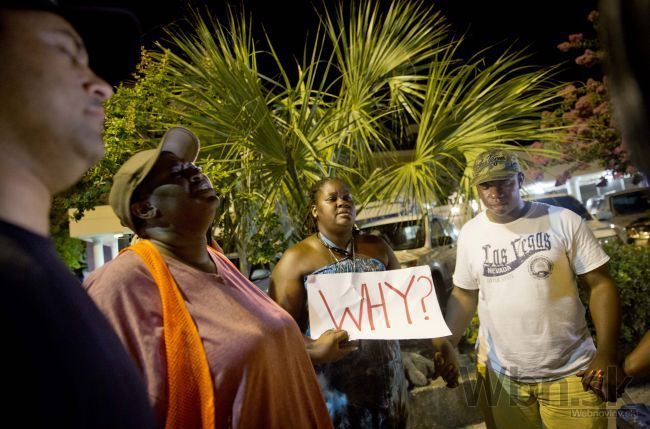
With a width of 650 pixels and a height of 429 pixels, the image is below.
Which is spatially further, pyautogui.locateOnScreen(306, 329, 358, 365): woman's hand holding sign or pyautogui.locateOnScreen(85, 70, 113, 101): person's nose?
pyautogui.locateOnScreen(306, 329, 358, 365): woman's hand holding sign

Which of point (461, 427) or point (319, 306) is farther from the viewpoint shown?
point (461, 427)

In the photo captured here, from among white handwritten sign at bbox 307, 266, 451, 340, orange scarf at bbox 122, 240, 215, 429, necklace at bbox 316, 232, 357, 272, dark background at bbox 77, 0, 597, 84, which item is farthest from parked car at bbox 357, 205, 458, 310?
orange scarf at bbox 122, 240, 215, 429

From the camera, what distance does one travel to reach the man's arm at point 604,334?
2.45 meters

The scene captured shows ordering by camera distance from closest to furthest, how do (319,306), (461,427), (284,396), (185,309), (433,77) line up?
(185,309), (284,396), (319,306), (461,427), (433,77)

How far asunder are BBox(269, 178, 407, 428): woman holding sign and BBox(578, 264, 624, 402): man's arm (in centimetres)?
108

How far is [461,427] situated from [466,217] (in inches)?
83.6

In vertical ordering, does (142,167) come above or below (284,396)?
above

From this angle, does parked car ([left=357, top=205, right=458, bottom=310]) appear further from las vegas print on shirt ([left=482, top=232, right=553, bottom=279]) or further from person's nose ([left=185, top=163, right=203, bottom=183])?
person's nose ([left=185, top=163, right=203, bottom=183])

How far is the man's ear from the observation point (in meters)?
1.71

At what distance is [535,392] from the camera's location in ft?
8.84

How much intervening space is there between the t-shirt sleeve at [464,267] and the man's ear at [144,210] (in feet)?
6.91

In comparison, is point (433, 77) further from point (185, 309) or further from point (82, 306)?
point (82, 306)

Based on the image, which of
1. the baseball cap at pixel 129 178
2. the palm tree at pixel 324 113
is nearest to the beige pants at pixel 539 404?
the palm tree at pixel 324 113

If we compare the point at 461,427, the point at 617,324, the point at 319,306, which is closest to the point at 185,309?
the point at 319,306
